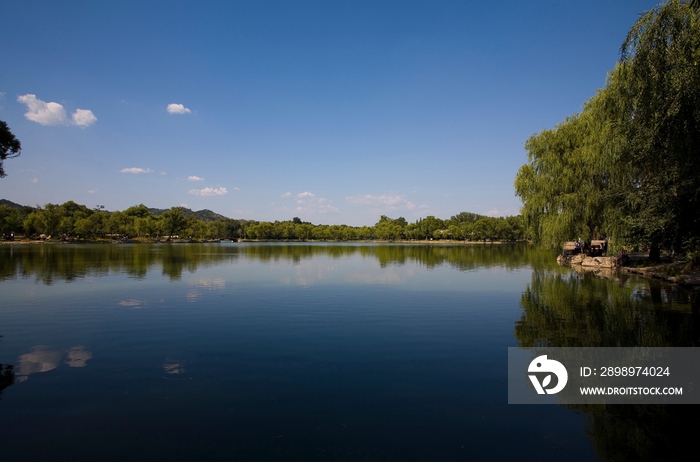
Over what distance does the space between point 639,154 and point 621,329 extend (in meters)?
6.03

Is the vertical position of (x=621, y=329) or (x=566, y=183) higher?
(x=566, y=183)

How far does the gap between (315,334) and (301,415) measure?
476 cm

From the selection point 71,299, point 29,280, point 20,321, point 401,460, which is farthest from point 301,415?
point 29,280

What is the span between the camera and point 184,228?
126 meters

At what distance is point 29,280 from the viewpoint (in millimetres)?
20891

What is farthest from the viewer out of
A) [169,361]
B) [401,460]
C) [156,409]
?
[169,361]

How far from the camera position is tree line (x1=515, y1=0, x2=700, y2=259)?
33.9ft

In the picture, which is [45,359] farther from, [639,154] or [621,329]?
[639,154]

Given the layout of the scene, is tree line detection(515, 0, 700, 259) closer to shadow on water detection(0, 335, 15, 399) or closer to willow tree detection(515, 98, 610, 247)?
willow tree detection(515, 98, 610, 247)

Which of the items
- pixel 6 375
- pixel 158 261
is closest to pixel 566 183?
pixel 6 375

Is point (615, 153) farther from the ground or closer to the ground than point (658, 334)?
farther from the ground

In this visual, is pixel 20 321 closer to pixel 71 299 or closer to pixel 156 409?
pixel 71 299

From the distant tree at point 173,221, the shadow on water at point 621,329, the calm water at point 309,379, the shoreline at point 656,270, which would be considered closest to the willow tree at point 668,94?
the shadow on water at point 621,329

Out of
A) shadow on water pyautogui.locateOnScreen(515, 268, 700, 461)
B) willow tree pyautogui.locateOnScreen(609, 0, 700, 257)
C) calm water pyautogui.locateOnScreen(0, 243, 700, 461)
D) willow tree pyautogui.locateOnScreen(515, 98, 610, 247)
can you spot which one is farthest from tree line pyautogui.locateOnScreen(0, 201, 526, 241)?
calm water pyautogui.locateOnScreen(0, 243, 700, 461)
